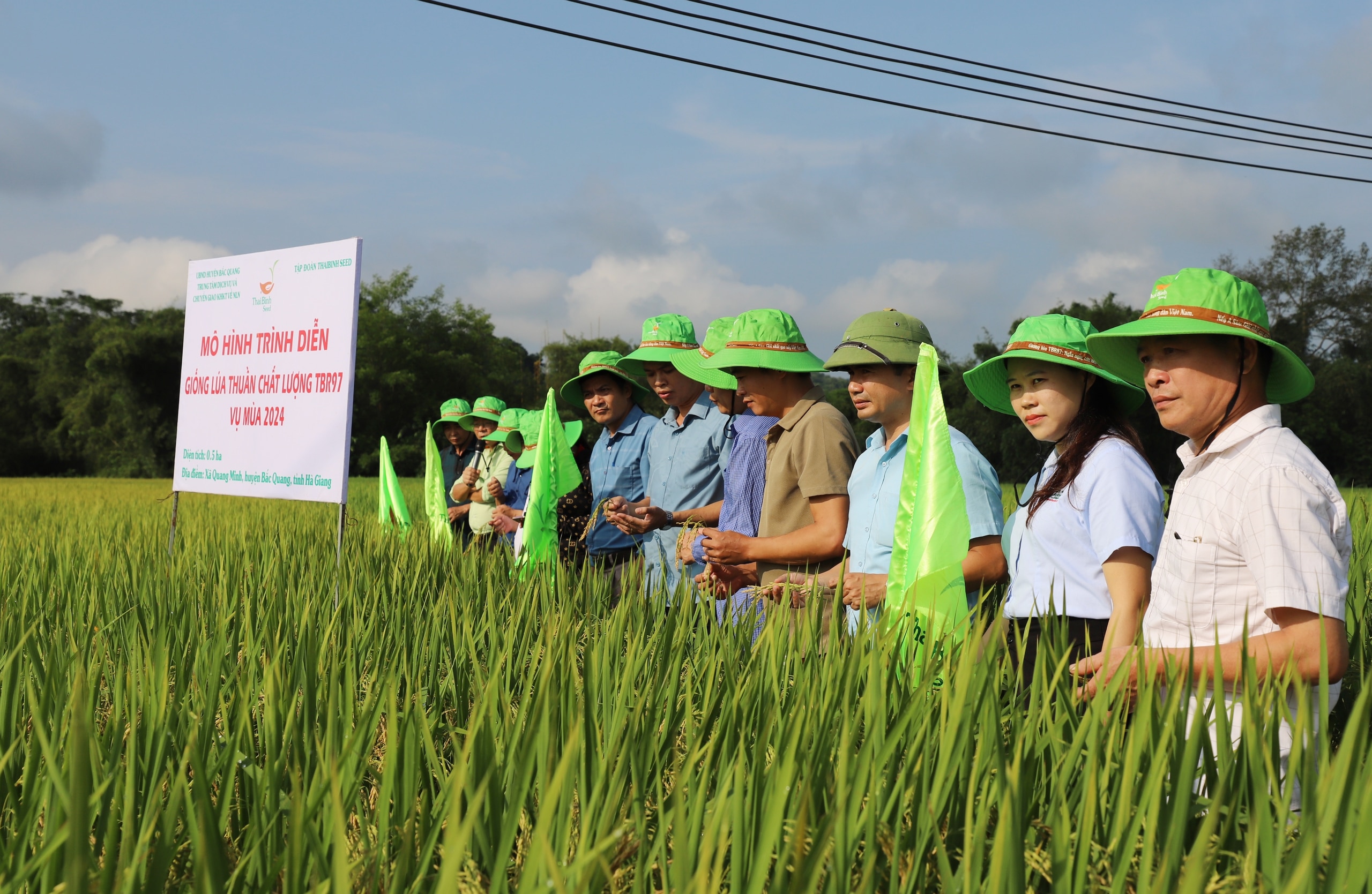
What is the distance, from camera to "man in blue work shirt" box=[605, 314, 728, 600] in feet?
11.9

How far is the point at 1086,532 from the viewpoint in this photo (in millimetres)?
1969

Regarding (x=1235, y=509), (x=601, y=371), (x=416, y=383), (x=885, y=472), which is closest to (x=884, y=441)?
(x=885, y=472)

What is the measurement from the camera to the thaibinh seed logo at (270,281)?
4152 millimetres

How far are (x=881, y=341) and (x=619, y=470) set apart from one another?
6.46 ft

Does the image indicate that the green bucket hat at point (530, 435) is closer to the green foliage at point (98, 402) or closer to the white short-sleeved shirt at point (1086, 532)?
the white short-sleeved shirt at point (1086, 532)

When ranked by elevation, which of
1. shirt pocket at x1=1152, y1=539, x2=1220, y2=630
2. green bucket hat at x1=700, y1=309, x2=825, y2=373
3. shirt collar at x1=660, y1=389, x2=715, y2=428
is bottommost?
shirt pocket at x1=1152, y1=539, x2=1220, y2=630

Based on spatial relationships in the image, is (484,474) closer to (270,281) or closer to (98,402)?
(270,281)

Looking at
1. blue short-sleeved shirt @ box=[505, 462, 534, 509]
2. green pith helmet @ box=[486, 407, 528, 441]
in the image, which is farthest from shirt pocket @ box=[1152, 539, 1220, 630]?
green pith helmet @ box=[486, 407, 528, 441]

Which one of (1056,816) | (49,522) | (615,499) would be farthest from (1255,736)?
(49,522)

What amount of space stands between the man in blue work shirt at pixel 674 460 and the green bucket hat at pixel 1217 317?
6.46 ft

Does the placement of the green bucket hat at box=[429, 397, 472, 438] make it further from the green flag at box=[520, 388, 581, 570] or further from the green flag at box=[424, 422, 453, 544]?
the green flag at box=[520, 388, 581, 570]

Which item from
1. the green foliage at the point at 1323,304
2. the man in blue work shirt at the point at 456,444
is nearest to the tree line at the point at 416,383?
the green foliage at the point at 1323,304

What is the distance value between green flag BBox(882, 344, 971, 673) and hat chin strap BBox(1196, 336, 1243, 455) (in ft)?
1.51

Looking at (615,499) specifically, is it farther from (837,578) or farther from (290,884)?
(290,884)
